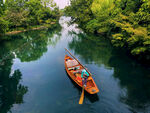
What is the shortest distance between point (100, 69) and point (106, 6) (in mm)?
26199

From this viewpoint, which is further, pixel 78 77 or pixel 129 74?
pixel 129 74

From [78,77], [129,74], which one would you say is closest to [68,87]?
[78,77]

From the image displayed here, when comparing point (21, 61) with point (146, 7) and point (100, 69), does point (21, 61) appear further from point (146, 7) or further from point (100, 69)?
point (146, 7)

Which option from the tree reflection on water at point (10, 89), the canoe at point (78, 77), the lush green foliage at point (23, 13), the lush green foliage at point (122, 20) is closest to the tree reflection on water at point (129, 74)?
the lush green foliage at point (122, 20)

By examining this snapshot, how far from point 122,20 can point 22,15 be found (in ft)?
170

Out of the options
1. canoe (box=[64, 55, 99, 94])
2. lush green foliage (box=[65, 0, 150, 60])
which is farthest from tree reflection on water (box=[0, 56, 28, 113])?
lush green foliage (box=[65, 0, 150, 60])

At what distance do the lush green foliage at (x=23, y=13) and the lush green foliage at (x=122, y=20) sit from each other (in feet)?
79.8

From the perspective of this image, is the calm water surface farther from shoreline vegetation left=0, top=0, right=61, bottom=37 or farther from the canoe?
shoreline vegetation left=0, top=0, right=61, bottom=37

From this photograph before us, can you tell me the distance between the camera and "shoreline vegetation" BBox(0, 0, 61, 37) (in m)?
50.7

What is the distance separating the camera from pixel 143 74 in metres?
16.5

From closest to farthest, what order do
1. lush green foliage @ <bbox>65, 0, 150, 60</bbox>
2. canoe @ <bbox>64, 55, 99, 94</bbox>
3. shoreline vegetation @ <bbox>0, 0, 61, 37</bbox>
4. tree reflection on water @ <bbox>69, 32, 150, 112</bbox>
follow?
tree reflection on water @ <bbox>69, 32, 150, 112</bbox>, canoe @ <bbox>64, 55, 99, 94</bbox>, lush green foliage @ <bbox>65, 0, 150, 60</bbox>, shoreline vegetation @ <bbox>0, 0, 61, 37</bbox>

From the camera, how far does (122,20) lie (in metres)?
22.6

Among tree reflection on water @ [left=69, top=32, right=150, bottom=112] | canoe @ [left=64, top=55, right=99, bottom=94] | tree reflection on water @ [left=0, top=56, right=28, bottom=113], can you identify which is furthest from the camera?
tree reflection on water @ [left=0, top=56, right=28, bottom=113]

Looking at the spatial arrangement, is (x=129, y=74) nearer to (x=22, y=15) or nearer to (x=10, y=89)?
(x=10, y=89)
